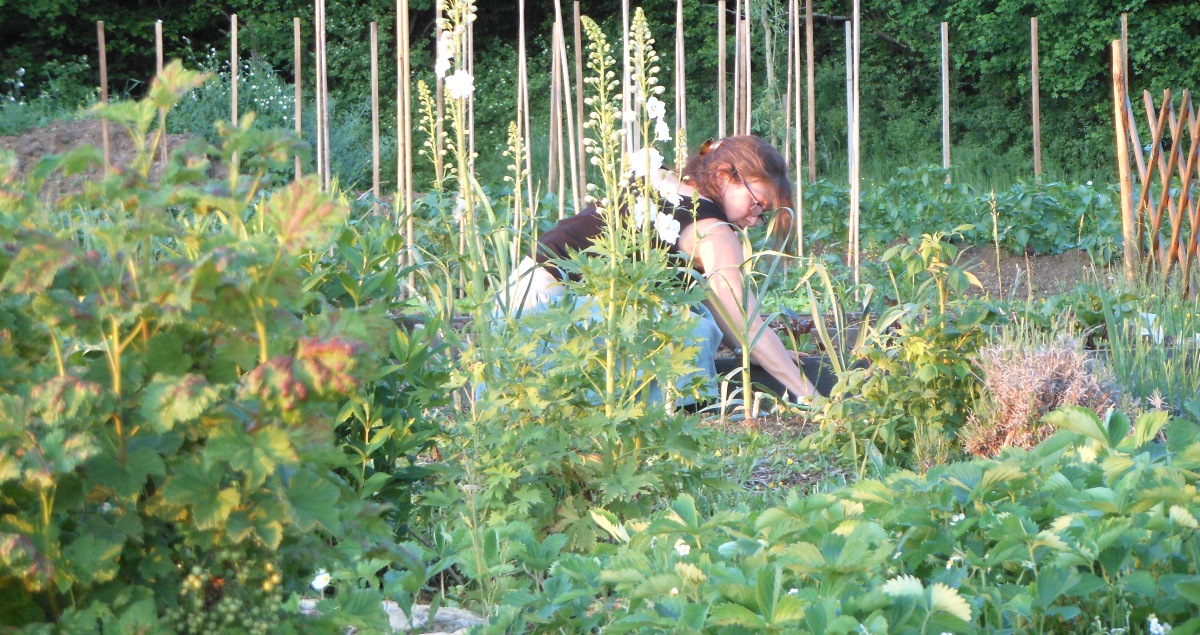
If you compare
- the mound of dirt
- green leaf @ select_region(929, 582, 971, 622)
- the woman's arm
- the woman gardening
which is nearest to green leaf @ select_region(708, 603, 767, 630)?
green leaf @ select_region(929, 582, 971, 622)

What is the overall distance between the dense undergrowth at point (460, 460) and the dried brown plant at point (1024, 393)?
0.04m

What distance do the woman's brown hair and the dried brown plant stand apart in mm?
953

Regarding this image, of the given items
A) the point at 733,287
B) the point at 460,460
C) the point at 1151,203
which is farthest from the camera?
the point at 1151,203

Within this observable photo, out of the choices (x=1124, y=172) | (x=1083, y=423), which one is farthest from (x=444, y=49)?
(x=1124, y=172)

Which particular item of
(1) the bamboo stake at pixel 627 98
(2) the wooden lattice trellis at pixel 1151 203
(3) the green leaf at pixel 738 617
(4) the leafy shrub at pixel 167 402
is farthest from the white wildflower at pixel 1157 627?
(2) the wooden lattice trellis at pixel 1151 203

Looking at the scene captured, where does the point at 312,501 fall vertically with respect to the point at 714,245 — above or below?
below

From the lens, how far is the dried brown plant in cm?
255

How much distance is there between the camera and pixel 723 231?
3348 millimetres

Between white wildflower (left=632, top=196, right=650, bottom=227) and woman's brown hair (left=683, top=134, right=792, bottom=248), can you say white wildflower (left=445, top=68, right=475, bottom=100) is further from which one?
woman's brown hair (left=683, top=134, right=792, bottom=248)

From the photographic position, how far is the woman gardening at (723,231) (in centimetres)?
328

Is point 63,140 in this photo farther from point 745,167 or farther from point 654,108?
point 654,108

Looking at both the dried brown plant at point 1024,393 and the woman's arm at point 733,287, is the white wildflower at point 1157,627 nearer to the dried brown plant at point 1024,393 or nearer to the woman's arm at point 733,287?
the dried brown plant at point 1024,393

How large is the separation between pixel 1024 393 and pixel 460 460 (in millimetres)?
1258

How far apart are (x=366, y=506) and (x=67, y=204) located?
0.38 metres
